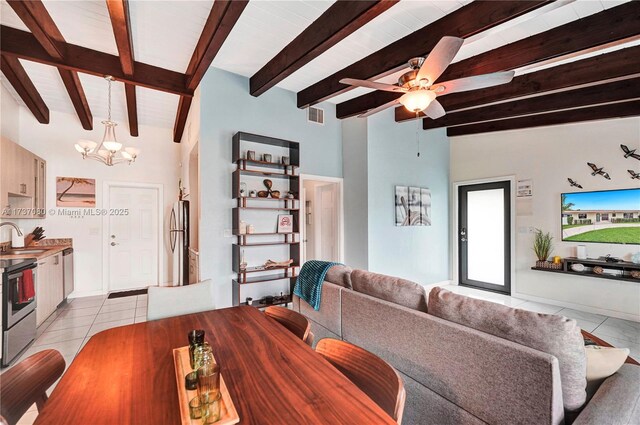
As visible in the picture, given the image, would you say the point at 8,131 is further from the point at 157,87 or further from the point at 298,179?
the point at 298,179

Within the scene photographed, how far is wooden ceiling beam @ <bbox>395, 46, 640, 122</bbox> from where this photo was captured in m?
2.78

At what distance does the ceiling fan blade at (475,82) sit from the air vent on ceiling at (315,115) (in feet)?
7.98

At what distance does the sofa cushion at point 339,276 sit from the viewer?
8.22 ft

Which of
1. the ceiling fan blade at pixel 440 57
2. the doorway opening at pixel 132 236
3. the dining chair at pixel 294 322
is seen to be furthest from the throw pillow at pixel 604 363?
the doorway opening at pixel 132 236

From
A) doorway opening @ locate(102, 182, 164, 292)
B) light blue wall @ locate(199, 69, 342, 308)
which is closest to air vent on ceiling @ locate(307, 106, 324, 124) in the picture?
light blue wall @ locate(199, 69, 342, 308)

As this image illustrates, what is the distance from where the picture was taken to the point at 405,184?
5.18m

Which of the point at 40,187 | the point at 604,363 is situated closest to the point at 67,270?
the point at 40,187

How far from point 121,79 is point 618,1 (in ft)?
16.3

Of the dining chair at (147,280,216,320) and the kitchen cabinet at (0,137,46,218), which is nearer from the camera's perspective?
the dining chair at (147,280,216,320)

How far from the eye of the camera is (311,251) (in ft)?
19.3

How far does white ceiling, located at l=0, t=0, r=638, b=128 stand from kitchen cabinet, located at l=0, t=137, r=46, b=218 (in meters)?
1.15

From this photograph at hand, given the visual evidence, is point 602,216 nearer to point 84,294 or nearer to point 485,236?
point 485,236

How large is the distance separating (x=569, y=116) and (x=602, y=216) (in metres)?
1.52

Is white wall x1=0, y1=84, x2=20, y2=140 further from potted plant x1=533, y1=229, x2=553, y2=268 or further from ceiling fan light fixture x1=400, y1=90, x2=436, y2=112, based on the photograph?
potted plant x1=533, y1=229, x2=553, y2=268
